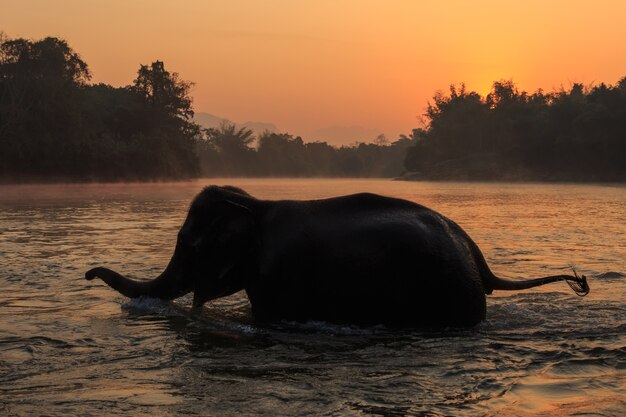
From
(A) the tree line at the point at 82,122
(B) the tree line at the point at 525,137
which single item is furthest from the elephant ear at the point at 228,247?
(B) the tree line at the point at 525,137

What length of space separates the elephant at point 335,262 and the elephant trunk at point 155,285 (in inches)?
0.5

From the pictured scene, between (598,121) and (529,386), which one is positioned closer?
(529,386)

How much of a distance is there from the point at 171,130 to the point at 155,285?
261 ft

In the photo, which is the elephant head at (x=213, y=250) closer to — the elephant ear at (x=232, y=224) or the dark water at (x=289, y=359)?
the elephant ear at (x=232, y=224)

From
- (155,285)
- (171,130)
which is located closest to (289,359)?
(155,285)

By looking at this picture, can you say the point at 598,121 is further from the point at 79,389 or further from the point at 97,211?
the point at 79,389

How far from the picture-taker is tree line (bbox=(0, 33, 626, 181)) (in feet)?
206

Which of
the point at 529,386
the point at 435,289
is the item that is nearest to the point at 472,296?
the point at 435,289

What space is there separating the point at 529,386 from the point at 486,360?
67 centimetres

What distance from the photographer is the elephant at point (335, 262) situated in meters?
6.34

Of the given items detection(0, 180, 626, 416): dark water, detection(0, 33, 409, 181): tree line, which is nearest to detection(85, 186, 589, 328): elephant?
detection(0, 180, 626, 416): dark water

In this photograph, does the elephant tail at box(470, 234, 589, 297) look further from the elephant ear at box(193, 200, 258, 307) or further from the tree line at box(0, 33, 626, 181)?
the tree line at box(0, 33, 626, 181)

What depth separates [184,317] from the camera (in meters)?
7.18

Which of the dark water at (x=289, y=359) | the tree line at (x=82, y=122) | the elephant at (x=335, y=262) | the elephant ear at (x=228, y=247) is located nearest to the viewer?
the dark water at (x=289, y=359)
